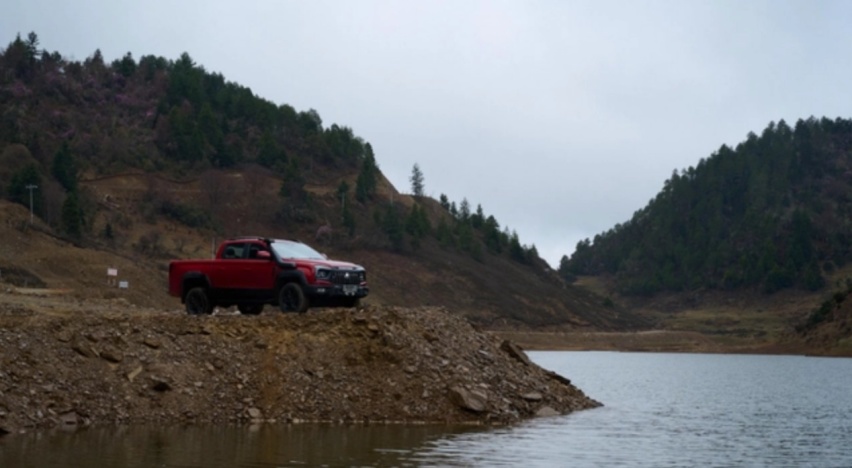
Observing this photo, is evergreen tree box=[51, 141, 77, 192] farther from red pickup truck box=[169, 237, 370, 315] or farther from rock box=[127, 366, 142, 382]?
rock box=[127, 366, 142, 382]

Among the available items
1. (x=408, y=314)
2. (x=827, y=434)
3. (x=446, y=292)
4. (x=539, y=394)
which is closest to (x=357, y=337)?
(x=408, y=314)

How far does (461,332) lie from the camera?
1341 inches

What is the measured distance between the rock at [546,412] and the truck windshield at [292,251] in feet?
25.5

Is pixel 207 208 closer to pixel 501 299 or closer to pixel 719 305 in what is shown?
pixel 501 299

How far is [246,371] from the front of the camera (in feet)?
95.9

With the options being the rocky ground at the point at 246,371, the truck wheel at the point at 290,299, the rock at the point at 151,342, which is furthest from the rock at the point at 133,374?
the truck wheel at the point at 290,299

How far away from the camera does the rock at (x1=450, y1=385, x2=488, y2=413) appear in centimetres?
3005

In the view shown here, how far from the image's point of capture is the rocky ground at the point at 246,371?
2695 cm

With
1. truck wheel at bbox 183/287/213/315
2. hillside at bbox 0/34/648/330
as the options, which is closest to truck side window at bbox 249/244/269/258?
truck wheel at bbox 183/287/213/315

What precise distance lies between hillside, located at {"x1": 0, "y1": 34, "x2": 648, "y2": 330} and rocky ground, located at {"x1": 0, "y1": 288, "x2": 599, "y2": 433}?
64.9m

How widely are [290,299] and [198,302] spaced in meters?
3.15

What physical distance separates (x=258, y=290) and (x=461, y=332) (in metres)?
6.53

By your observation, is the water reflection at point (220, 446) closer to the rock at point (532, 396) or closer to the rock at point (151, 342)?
the rock at point (151, 342)

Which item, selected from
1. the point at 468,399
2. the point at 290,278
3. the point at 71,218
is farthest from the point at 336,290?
the point at 71,218
